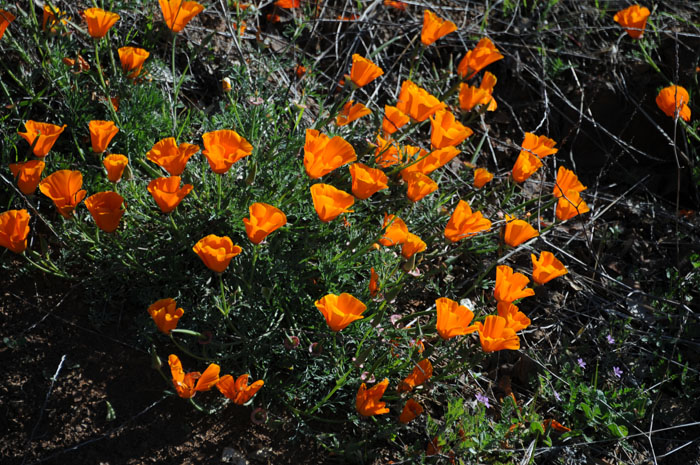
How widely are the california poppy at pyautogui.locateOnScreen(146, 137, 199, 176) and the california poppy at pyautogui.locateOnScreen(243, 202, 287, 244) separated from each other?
0.27 m

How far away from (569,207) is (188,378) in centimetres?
151

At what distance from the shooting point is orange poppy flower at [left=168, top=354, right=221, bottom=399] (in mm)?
1936

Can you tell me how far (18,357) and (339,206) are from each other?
1.22 m

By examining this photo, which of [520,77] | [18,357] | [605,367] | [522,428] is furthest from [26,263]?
[520,77]

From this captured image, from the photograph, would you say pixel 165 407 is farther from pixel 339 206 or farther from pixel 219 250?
pixel 339 206

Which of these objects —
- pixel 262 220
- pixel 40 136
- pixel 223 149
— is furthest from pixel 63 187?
pixel 262 220

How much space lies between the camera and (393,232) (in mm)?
2229

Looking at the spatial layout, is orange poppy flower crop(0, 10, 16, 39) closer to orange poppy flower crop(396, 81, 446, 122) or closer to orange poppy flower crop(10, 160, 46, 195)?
orange poppy flower crop(10, 160, 46, 195)

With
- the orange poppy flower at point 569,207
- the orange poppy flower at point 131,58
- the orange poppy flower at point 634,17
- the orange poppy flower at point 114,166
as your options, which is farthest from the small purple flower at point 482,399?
the orange poppy flower at point 634,17

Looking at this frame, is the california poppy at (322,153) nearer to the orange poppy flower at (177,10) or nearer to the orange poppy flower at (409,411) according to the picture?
the orange poppy flower at (177,10)

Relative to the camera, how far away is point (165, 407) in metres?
2.18

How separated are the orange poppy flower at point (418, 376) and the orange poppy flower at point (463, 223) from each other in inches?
17.8

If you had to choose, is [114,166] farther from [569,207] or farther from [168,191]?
[569,207]

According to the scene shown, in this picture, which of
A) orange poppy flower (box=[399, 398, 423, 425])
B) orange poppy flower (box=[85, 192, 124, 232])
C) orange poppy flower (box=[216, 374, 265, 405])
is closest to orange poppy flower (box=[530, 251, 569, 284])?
orange poppy flower (box=[399, 398, 423, 425])
